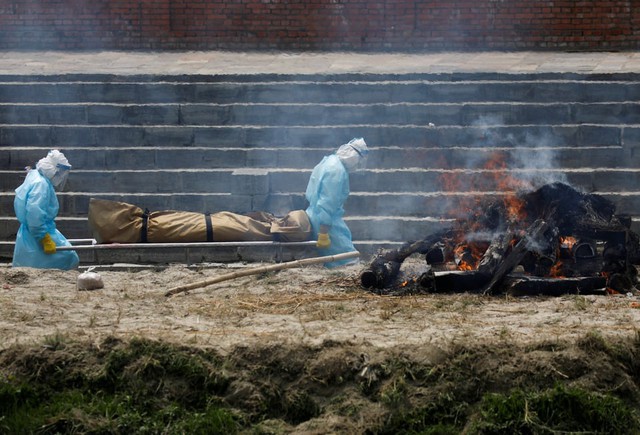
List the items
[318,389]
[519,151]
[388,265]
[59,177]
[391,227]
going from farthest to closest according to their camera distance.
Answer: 1. [519,151]
2. [391,227]
3. [59,177]
4. [388,265]
5. [318,389]

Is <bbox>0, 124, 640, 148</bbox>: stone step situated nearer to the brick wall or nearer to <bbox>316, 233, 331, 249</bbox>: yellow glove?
<bbox>316, 233, 331, 249</bbox>: yellow glove

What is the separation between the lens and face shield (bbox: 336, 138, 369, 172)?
11.9 metres

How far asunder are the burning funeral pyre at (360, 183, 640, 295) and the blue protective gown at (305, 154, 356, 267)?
1.39 metres

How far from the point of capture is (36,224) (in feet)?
37.4

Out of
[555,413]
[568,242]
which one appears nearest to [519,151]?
[568,242]

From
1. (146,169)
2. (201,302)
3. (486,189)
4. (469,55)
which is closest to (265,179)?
(146,169)

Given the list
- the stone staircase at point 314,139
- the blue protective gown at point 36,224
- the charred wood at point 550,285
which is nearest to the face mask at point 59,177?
the blue protective gown at point 36,224

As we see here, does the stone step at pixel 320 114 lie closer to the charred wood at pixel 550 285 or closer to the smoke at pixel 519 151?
the smoke at pixel 519 151

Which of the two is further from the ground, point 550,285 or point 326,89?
point 326,89

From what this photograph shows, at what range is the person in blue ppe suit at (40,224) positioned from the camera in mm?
11445

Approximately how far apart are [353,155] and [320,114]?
2.47 meters

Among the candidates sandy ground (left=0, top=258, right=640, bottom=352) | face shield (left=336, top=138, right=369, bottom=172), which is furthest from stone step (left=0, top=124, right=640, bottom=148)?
sandy ground (left=0, top=258, right=640, bottom=352)

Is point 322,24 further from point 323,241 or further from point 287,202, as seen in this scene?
point 323,241

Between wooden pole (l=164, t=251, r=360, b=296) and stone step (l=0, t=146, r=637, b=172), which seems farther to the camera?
stone step (l=0, t=146, r=637, b=172)
